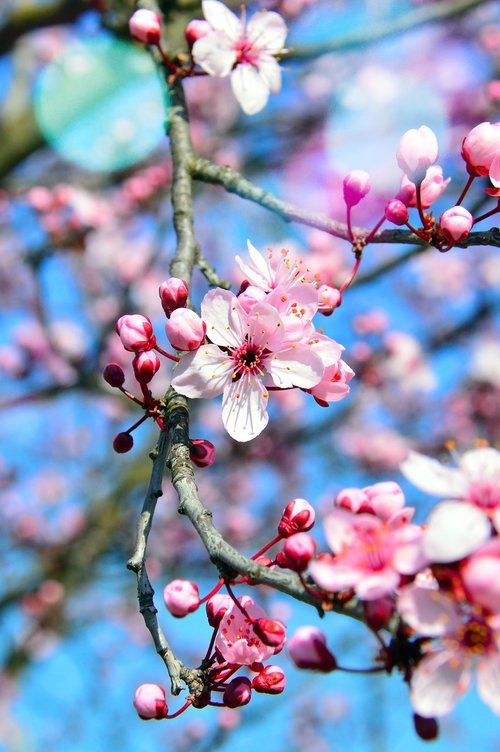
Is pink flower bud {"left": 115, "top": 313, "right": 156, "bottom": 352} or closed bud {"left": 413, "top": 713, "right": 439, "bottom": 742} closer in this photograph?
closed bud {"left": 413, "top": 713, "right": 439, "bottom": 742}

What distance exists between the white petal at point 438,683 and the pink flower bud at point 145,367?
81 cm

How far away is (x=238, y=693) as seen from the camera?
1.34m

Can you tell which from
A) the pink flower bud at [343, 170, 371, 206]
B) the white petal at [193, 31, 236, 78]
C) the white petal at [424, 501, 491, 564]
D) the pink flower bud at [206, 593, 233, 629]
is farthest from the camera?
the white petal at [193, 31, 236, 78]

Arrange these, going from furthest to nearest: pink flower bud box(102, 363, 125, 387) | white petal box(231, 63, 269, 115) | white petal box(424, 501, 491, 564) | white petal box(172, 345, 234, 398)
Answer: white petal box(231, 63, 269, 115) → pink flower bud box(102, 363, 125, 387) → white petal box(172, 345, 234, 398) → white petal box(424, 501, 491, 564)

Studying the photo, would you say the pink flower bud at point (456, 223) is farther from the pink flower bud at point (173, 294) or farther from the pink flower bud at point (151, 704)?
the pink flower bud at point (151, 704)

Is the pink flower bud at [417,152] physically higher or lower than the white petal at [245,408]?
higher

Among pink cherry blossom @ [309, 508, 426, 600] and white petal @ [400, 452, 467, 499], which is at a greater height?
white petal @ [400, 452, 467, 499]

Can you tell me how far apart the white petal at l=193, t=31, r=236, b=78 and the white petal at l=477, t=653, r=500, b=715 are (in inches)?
70.9

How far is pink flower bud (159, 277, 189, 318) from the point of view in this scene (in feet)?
5.13

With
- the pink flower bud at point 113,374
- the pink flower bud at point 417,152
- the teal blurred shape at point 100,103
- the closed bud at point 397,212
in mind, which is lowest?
the teal blurred shape at point 100,103

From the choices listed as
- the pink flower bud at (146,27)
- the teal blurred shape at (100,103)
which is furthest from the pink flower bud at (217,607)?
the teal blurred shape at (100,103)

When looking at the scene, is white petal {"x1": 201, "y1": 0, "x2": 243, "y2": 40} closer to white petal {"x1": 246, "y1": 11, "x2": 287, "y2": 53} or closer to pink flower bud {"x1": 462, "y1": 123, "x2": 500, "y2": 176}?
white petal {"x1": 246, "y1": 11, "x2": 287, "y2": 53}

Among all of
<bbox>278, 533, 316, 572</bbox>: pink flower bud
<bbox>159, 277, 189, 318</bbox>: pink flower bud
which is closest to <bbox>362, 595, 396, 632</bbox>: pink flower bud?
<bbox>278, 533, 316, 572</bbox>: pink flower bud

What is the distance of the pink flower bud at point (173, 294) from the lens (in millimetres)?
1563
